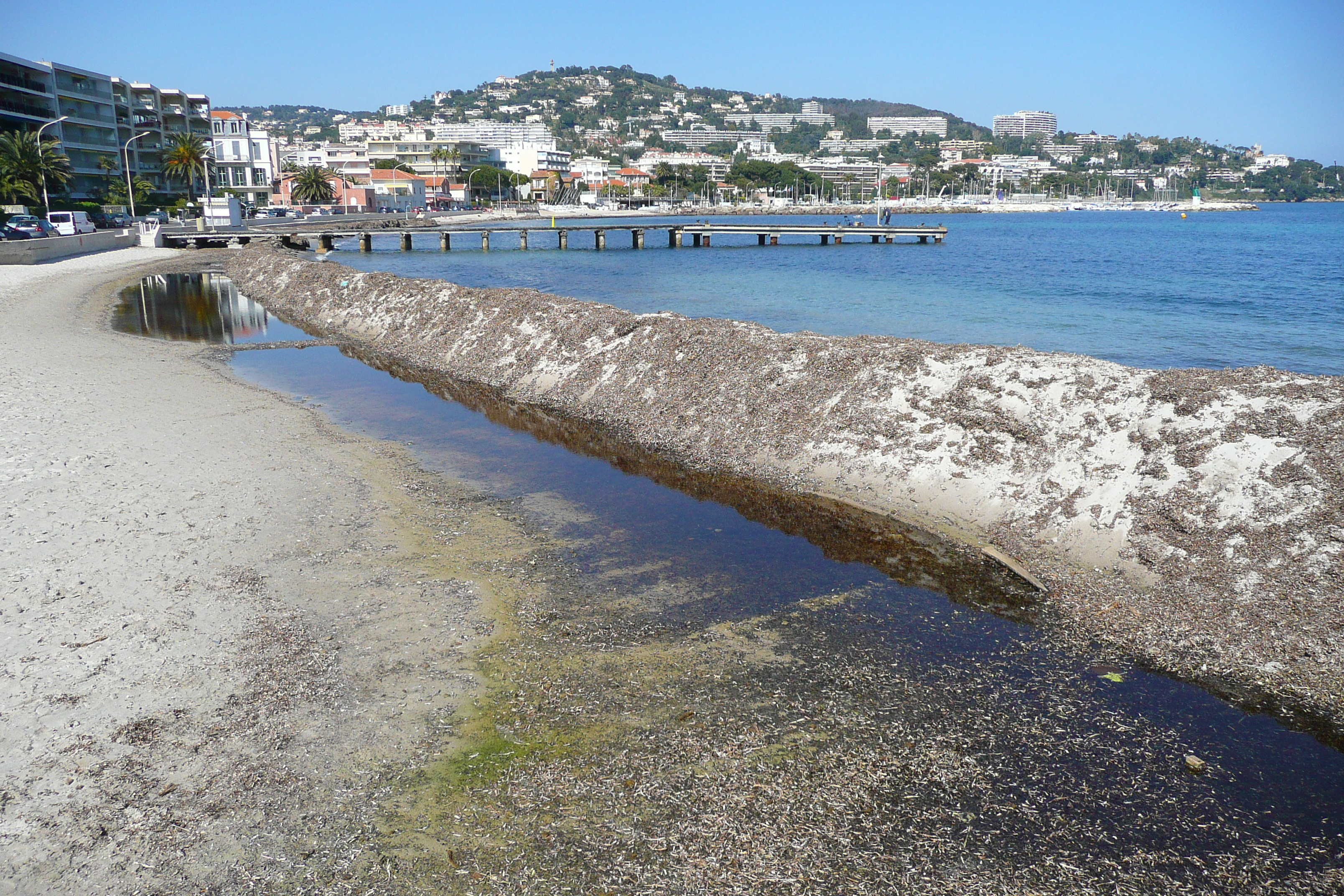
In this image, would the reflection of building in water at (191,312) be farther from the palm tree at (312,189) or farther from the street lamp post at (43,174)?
the palm tree at (312,189)

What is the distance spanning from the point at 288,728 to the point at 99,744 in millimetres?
1218

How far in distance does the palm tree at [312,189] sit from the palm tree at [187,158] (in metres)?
18.4

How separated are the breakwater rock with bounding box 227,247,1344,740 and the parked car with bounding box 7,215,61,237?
163 feet

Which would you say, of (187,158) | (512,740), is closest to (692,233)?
(187,158)

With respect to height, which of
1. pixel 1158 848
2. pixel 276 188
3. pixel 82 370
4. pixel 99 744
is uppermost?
pixel 276 188

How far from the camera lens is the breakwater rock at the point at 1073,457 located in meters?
7.96

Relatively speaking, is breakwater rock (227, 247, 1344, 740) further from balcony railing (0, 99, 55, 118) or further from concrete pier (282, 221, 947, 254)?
balcony railing (0, 99, 55, 118)

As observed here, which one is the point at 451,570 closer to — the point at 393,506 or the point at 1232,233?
the point at 393,506

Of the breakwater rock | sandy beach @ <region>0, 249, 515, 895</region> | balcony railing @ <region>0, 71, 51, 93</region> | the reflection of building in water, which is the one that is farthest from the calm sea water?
balcony railing @ <region>0, 71, 51, 93</region>

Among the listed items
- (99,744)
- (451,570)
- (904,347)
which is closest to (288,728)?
(99,744)

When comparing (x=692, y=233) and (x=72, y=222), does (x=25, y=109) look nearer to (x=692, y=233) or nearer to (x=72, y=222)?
(x=72, y=222)

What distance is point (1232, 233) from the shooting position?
112m

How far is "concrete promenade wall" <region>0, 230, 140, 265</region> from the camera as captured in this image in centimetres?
4184

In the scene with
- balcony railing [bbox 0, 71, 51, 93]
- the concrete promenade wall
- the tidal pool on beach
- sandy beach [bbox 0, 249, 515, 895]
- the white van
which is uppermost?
balcony railing [bbox 0, 71, 51, 93]
